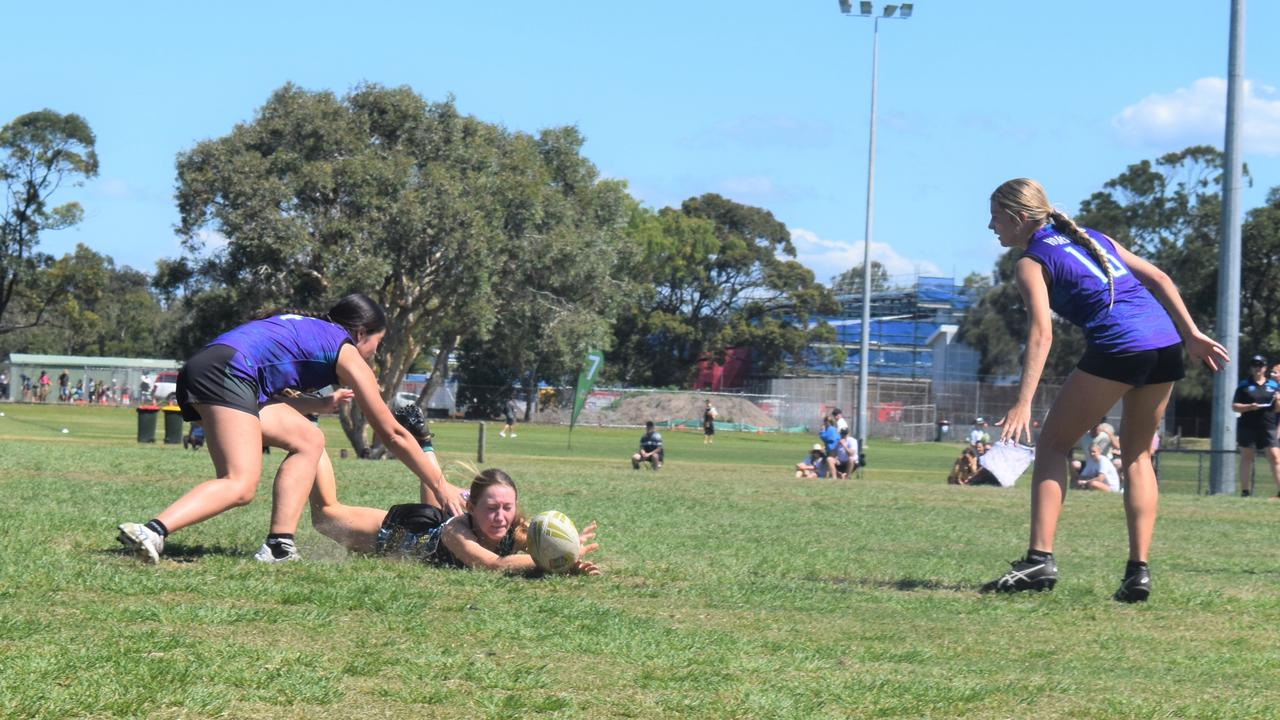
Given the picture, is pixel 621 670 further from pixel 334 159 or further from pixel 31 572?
pixel 334 159

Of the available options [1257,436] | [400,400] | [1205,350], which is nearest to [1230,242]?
[1257,436]

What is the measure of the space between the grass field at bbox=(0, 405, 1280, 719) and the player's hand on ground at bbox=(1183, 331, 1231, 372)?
1145 millimetres

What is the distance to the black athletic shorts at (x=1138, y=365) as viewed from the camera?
651 cm

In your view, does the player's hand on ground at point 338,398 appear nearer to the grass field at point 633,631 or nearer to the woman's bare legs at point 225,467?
the woman's bare legs at point 225,467

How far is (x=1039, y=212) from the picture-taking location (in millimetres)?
6770

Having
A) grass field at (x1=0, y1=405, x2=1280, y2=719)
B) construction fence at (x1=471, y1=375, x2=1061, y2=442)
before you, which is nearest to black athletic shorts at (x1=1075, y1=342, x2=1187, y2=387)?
grass field at (x1=0, y1=405, x2=1280, y2=719)

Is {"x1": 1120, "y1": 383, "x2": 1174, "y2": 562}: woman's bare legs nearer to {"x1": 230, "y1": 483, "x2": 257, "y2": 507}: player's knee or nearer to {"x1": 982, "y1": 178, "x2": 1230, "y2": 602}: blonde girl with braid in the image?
{"x1": 982, "y1": 178, "x2": 1230, "y2": 602}: blonde girl with braid

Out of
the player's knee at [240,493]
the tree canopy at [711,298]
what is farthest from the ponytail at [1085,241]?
the tree canopy at [711,298]

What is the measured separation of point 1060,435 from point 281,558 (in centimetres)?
381

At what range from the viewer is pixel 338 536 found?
7.62 meters

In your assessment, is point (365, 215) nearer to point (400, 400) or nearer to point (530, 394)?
point (400, 400)

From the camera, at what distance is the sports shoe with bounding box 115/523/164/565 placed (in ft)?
20.9

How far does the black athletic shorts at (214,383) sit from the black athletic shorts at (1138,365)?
12.6 ft

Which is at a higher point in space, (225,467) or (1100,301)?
(1100,301)
